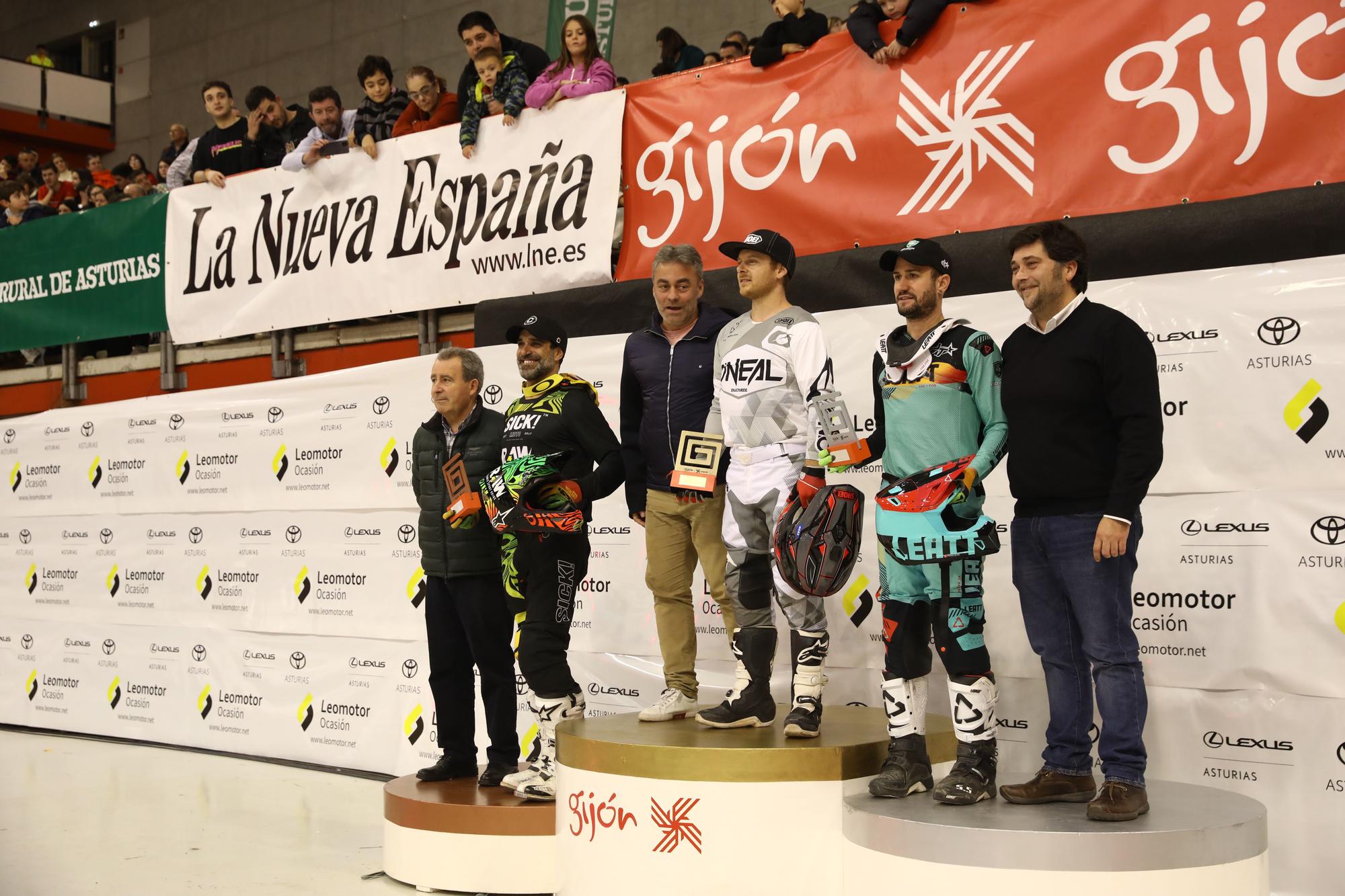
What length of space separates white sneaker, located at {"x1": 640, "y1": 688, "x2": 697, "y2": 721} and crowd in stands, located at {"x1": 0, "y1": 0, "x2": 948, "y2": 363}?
277cm

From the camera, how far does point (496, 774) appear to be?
4859mm

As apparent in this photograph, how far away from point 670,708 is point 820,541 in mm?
1074

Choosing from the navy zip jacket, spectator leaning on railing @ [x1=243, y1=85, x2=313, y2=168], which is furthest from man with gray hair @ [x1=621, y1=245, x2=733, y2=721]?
spectator leaning on railing @ [x1=243, y1=85, x2=313, y2=168]

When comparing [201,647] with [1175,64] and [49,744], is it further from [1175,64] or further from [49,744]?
[1175,64]

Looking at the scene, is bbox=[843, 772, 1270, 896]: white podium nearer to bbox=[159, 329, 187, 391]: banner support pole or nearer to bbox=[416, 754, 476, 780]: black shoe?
bbox=[416, 754, 476, 780]: black shoe

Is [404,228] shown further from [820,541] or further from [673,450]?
[820,541]

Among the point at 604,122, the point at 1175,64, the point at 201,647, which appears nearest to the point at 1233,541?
the point at 1175,64

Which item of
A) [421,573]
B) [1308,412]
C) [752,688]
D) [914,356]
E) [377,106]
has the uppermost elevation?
[377,106]

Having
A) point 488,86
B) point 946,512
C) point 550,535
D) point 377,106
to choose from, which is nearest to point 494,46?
point 488,86

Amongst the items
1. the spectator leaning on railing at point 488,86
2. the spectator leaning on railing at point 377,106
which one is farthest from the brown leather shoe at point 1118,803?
the spectator leaning on railing at point 377,106

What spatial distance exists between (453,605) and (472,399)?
818 millimetres

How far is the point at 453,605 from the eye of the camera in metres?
4.92

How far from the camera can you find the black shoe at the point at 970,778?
3473 mm

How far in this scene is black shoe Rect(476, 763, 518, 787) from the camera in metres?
4.85
